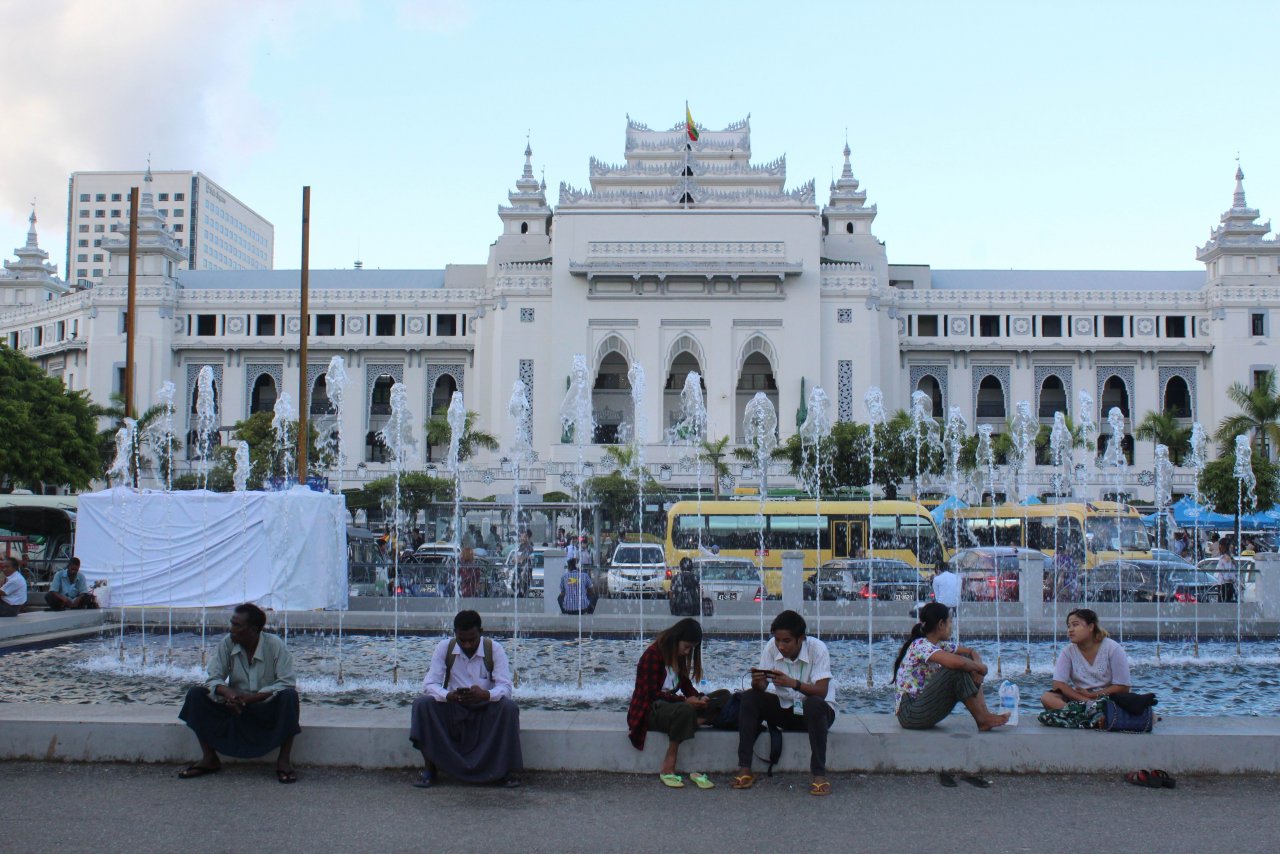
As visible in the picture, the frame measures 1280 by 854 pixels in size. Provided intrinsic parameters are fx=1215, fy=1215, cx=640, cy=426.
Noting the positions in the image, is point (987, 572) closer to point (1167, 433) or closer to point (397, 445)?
point (1167, 433)

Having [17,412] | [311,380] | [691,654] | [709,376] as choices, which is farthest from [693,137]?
[691,654]

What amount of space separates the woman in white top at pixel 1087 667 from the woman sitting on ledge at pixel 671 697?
2021mm

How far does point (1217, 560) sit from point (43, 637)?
1909 centimetres

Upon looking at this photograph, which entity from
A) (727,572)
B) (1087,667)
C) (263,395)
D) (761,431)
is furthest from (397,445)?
(1087,667)

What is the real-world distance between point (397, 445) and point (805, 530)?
2094cm

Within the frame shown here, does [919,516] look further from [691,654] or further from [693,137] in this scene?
[693,137]

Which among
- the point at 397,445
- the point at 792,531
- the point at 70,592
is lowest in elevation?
the point at 70,592

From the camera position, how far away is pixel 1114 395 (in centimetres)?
5031

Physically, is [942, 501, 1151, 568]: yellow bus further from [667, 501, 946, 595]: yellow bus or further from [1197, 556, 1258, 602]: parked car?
[1197, 556, 1258, 602]: parked car

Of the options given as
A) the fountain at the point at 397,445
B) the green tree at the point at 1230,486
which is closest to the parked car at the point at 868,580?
the fountain at the point at 397,445

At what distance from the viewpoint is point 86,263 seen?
12875 cm

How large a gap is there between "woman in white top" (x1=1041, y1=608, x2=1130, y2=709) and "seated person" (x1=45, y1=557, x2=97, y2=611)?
1173 centimetres

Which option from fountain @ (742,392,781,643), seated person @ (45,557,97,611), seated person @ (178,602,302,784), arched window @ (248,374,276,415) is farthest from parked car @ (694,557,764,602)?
→ arched window @ (248,374,276,415)

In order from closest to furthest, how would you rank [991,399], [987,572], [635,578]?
[987,572] < [635,578] < [991,399]
